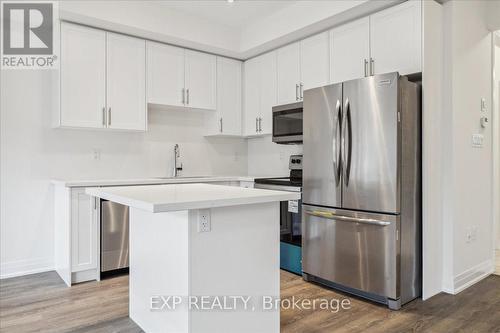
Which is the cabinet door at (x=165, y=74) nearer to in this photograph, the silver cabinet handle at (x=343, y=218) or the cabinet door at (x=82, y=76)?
the cabinet door at (x=82, y=76)

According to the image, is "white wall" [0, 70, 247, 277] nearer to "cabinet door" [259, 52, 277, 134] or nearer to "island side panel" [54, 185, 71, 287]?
"island side panel" [54, 185, 71, 287]

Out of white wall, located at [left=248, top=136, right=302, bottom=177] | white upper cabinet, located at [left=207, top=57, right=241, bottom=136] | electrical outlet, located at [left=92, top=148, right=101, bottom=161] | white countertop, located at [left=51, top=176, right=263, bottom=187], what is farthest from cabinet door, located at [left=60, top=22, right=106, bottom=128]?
white wall, located at [left=248, top=136, right=302, bottom=177]

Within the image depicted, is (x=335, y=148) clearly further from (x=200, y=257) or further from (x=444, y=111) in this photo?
(x=200, y=257)

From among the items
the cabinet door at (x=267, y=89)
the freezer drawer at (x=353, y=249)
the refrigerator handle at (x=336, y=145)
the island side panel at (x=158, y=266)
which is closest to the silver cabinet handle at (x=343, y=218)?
the freezer drawer at (x=353, y=249)

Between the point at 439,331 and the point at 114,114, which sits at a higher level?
the point at 114,114

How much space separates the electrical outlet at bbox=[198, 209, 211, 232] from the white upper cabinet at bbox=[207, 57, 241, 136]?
9.03 ft

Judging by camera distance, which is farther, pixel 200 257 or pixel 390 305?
pixel 390 305

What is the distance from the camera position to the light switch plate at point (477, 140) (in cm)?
321

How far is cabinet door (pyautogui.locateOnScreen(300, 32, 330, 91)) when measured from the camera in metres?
3.57

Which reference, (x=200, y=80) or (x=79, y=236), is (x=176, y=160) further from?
(x=79, y=236)

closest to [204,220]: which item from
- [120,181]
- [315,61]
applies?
[120,181]

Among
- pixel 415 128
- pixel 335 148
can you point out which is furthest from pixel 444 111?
pixel 335 148

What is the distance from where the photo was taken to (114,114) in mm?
3594

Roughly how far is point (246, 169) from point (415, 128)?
268cm
